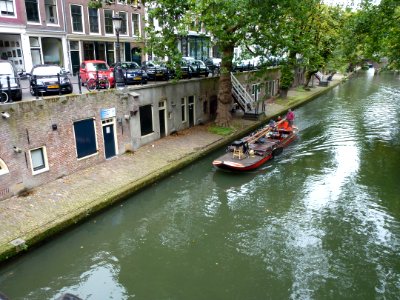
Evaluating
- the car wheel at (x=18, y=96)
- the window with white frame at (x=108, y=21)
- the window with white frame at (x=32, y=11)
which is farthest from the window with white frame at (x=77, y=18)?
the car wheel at (x=18, y=96)

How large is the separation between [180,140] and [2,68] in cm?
896

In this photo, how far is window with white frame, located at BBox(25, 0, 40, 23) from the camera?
2405 cm

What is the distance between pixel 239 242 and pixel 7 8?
2194 centimetres

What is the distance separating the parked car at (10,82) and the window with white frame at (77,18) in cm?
1580

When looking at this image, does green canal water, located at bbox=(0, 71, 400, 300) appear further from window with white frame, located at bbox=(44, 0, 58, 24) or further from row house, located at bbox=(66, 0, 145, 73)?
window with white frame, located at bbox=(44, 0, 58, 24)

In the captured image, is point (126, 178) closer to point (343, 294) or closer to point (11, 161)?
point (11, 161)

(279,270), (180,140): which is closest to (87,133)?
(180,140)

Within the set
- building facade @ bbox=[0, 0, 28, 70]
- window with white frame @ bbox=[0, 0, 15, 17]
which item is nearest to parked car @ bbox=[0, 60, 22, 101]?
building facade @ bbox=[0, 0, 28, 70]

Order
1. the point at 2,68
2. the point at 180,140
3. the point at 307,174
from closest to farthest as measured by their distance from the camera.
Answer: the point at 2,68 → the point at 307,174 → the point at 180,140

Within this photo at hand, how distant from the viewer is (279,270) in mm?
9125

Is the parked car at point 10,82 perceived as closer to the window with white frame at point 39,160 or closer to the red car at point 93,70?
the window with white frame at point 39,160

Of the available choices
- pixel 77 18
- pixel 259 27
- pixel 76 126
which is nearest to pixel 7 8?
pixel 77 18

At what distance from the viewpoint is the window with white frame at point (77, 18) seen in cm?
2709

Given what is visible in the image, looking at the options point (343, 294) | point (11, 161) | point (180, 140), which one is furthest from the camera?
point (180, 140)
